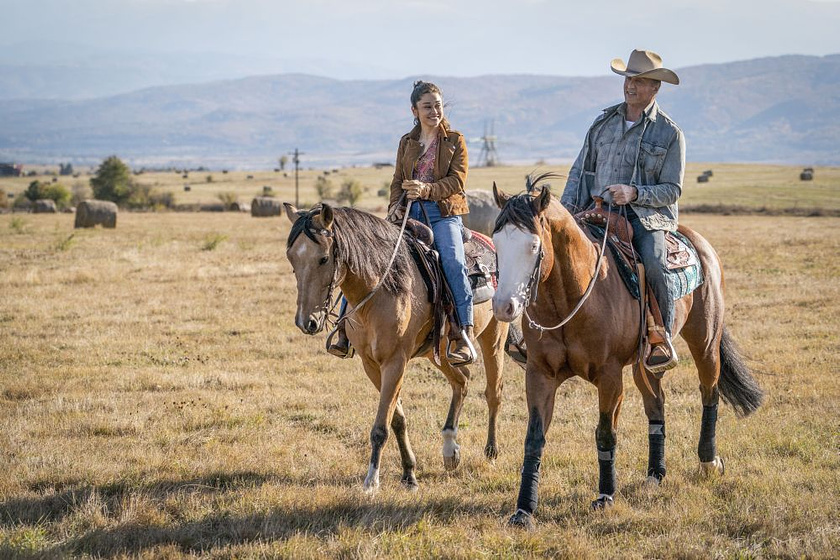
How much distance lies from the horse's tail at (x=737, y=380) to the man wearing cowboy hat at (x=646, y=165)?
59.8 inches

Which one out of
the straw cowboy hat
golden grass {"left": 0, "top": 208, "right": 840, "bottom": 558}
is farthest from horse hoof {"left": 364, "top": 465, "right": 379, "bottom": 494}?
the straw cowboy hat

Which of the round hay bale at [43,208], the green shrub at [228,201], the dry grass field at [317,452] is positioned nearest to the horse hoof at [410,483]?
the dry grass field at [317,452]

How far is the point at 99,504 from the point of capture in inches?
246

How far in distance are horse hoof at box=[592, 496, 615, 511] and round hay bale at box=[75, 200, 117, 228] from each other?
1265 inches

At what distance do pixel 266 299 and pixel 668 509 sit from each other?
454 inches

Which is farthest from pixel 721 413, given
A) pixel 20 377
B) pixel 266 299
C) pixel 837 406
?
pixel 266 299

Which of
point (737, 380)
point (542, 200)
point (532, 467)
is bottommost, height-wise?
point (532, 467)

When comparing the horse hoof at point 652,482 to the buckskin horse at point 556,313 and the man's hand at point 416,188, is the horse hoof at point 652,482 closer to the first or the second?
the buckskin horse at point 556,313

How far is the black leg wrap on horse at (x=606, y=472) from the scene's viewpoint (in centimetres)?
632

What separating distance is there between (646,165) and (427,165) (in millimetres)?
1953

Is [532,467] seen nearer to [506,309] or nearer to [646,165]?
[506,309]

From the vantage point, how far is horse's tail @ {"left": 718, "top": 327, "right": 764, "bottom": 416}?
7.86 m

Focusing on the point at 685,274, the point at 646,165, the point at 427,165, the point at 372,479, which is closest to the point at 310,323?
the point at 372,479

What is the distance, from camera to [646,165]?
22.0 feet
